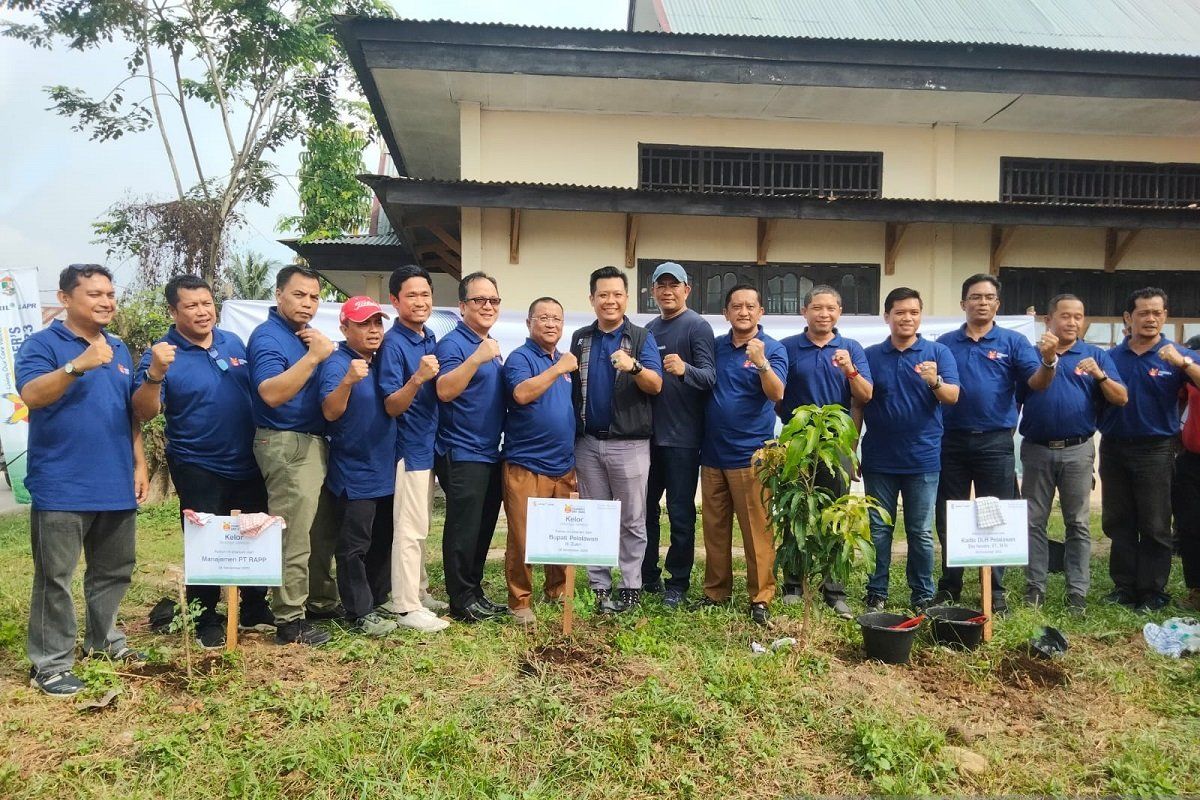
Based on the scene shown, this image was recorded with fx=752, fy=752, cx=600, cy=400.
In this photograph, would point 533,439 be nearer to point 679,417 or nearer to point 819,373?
point 679,417

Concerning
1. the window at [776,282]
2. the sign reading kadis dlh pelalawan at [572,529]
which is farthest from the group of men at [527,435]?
the window at [776,282]

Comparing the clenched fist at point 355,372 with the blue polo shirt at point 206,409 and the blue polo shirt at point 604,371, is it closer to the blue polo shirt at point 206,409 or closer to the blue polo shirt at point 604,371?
the blue polo shirt at point 206,409

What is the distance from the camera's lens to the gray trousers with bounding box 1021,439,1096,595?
5.02 metres

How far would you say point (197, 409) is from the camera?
406 cm

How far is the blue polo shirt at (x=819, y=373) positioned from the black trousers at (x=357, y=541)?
263cm

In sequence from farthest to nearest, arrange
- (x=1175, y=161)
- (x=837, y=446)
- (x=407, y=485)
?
(x=1175, y=161)
(x=407, y=485)
(x=837, y=446)

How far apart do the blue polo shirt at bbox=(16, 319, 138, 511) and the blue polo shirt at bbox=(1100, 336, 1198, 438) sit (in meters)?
6.14

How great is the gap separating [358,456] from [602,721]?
6.50 ft

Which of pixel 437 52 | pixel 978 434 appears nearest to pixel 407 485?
pixel 978 434

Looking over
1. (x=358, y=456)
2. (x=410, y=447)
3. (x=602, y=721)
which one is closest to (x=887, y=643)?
(x=602, y=721)

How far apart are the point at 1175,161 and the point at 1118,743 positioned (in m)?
9.95

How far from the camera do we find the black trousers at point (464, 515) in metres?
4.46

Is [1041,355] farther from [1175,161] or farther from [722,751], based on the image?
[1175,161]

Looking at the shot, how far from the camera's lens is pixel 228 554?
12.6 feet
